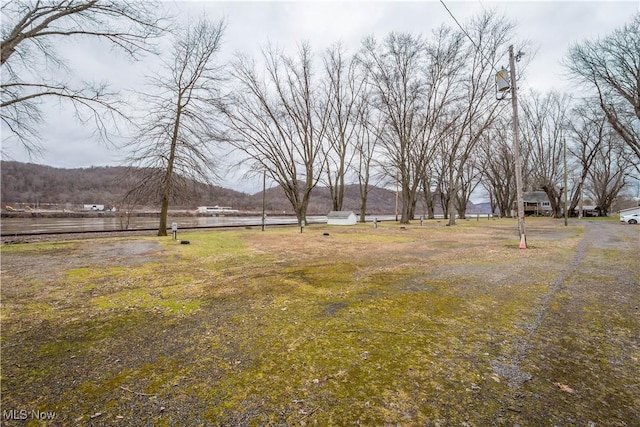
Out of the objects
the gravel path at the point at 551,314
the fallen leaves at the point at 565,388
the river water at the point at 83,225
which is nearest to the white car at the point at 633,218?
the gravel path at the point at 551,314

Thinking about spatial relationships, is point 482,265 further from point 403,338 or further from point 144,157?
point 144,157

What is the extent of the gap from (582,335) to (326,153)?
25.2m

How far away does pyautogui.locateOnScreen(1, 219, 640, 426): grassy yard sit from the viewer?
77.3 inches

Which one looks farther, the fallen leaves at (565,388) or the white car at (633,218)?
the white car at (633,218)

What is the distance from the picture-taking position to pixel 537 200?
197 ft

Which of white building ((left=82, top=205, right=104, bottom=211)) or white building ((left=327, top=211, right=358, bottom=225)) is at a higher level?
white building ((left=82, top=205, right=104, bottom=211))

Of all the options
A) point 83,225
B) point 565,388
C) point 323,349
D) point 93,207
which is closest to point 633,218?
point 565,388

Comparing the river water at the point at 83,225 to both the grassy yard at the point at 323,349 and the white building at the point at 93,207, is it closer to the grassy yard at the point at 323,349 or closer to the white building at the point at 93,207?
the grassy yard at the point at 323,349

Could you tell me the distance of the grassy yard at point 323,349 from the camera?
1.96 m

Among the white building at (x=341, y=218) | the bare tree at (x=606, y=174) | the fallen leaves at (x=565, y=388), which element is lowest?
the fallen leaves at (x=565, y=388)

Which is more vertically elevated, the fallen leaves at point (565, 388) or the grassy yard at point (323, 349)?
the fallen leaves at point (565, 388)

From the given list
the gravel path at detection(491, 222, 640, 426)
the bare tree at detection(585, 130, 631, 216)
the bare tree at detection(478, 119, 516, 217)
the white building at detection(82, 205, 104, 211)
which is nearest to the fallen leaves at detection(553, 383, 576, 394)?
the gravel path at detection(491, 222, 640, 426)

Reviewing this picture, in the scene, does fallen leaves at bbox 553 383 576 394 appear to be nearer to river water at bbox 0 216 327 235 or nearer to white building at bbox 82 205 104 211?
river water at bbox 0 216 327 235

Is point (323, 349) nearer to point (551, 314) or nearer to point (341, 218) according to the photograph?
point (551, 314)
